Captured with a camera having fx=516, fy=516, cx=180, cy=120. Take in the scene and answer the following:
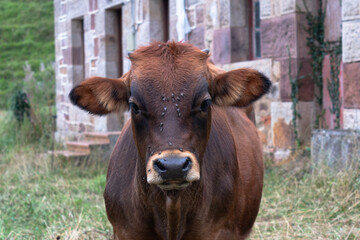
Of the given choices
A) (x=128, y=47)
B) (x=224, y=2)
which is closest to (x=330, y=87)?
(x=224, y=2)

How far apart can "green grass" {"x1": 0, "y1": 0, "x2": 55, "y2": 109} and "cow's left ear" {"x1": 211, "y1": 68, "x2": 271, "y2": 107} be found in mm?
19232

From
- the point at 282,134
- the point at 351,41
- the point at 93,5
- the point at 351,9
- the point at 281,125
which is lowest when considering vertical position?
the point at 282,134

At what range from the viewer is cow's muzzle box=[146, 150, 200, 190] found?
2.39 metres

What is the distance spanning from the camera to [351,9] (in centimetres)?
545

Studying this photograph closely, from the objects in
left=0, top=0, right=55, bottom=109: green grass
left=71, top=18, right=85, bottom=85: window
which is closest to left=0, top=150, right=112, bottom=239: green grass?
left=71, top=18, right=85, bottom=85: window

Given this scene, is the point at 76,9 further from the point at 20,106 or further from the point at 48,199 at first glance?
the point at 48,199

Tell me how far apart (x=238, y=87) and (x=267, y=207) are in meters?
2.73

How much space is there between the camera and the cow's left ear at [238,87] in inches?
114

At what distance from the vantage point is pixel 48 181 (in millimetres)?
7109

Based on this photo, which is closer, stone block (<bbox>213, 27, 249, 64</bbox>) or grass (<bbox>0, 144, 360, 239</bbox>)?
grass (<bbox>0, 144, 360, 239</bbox>)

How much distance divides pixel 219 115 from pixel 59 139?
27.4 ft

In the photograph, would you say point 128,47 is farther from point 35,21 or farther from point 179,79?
point 35,21

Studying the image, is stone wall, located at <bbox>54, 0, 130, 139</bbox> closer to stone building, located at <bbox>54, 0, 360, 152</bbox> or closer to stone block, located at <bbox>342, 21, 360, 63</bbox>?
stone building, located at <bbox>54, 0, 360, 152</bbox>

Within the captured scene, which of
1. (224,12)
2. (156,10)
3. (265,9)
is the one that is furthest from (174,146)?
(156,10)
